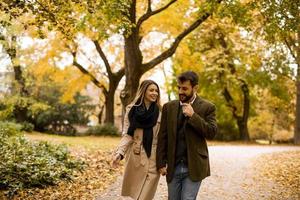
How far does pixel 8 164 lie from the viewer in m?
9.79

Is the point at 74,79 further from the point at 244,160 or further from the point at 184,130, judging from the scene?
the point at 184,130

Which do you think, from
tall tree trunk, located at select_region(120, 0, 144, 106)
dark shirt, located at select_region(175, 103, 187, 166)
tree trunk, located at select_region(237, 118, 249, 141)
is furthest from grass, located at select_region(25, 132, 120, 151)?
tree trunk, located at select_region(237, 118, 249, 141)

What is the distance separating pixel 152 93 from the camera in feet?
19.4

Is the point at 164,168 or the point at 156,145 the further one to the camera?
the point at 156,145

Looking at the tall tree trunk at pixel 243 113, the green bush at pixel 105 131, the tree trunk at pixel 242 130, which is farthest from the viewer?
the tree trunk at pixel 242 130

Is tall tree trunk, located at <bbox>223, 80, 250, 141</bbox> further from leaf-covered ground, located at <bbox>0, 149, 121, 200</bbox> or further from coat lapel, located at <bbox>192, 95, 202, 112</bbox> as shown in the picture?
coat lapel, located at <bbox>192, 95, 202, 112</bbox>

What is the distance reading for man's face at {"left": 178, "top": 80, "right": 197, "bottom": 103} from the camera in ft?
17.2

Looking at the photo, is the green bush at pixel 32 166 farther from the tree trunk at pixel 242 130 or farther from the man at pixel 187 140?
the tree trunk at pixel 242 130

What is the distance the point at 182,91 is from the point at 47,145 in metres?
9.10

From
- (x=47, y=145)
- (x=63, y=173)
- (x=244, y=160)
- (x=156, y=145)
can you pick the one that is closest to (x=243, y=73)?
(x=244, y=160)

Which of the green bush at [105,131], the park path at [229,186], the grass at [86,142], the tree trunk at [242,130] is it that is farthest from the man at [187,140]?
the tree trunk at [242,130]

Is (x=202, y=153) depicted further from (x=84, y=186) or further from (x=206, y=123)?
(x=84, y=186)

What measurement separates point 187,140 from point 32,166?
5.93 meters

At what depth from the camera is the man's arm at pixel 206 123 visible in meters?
5.07
